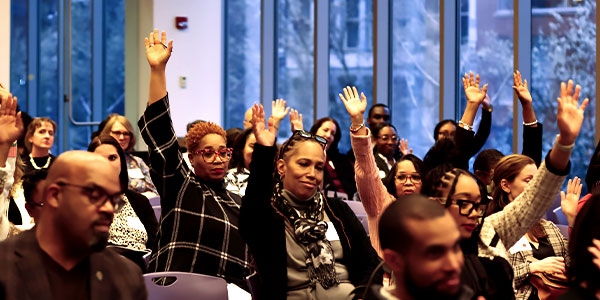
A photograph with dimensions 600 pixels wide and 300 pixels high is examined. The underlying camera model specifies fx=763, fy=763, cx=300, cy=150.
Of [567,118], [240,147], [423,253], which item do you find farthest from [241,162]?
[423,253]

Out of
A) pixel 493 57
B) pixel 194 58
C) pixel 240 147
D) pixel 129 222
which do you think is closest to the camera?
pixel 129 222

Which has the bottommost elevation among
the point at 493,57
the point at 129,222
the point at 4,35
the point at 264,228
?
the point at 129,222

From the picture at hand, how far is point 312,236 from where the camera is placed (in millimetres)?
3137

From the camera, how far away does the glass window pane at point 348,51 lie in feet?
32.5

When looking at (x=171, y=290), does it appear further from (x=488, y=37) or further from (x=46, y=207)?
(x=488, y=37)

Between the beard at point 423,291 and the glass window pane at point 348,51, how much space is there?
314 inches

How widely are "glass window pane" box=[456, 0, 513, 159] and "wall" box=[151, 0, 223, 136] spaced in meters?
4.16

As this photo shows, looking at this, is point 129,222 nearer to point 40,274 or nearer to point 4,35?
point 40,274

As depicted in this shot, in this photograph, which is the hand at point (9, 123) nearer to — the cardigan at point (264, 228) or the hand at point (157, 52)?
the hand at point (157, 52)

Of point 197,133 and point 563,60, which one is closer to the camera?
point 197,133

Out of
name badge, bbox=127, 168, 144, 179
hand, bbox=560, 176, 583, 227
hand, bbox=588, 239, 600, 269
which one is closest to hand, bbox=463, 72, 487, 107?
hand, bbox=560, 176, 583, 227

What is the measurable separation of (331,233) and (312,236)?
185 millimetres

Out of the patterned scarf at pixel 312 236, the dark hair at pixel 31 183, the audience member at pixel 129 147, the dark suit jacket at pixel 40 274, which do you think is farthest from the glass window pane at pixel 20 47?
the dark suit jacket at pixel 40 274

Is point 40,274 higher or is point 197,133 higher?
point 197,133
